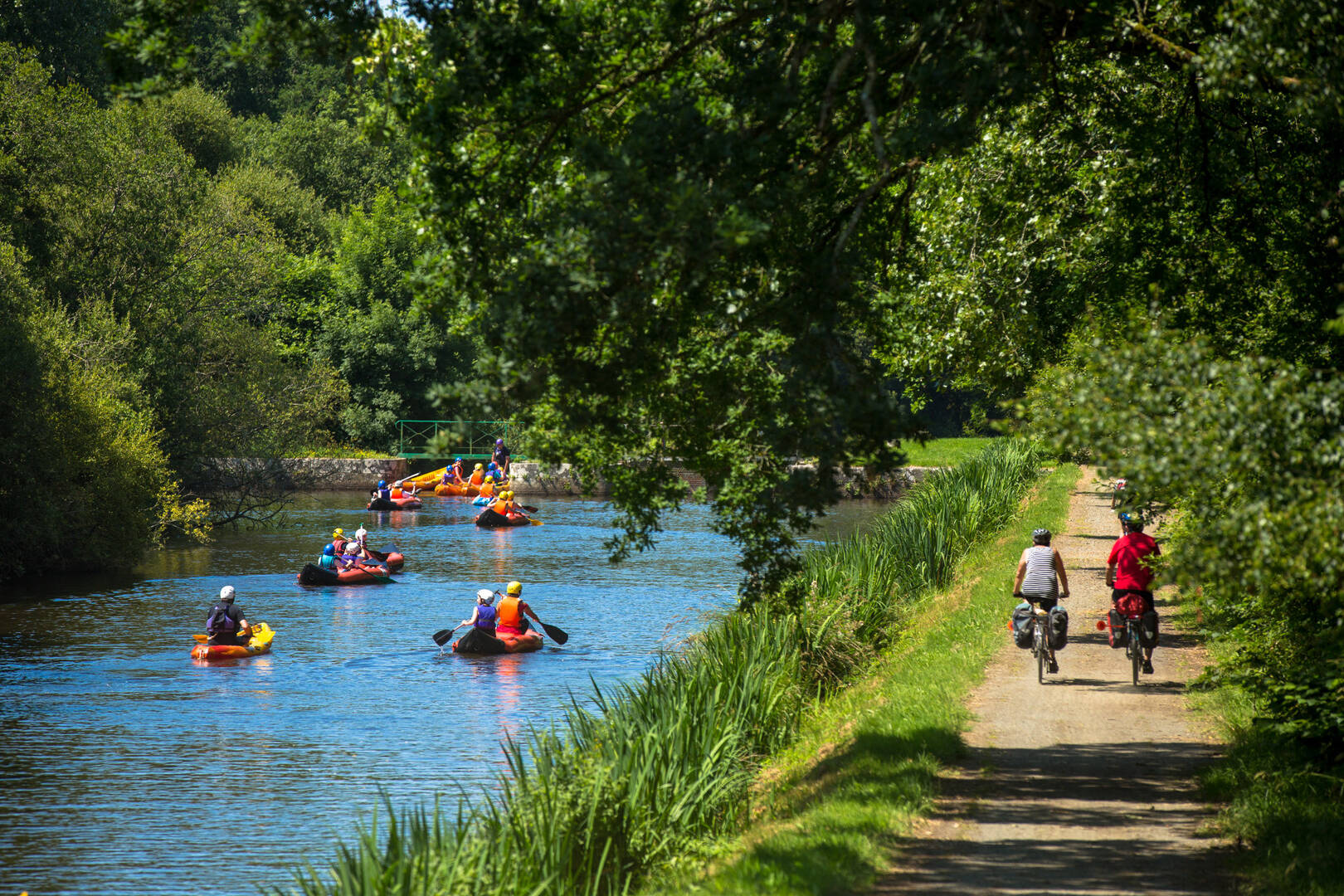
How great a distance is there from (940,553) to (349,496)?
4009 centimetres

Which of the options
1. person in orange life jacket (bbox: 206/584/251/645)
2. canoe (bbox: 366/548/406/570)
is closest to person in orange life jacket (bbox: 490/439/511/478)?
canoe (bbox: 366/548/406/570)

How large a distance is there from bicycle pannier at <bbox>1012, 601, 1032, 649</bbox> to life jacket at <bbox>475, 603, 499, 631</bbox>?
11706 mm

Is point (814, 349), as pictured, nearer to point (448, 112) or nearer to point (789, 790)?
point (448, 112)

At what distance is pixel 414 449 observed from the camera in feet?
204

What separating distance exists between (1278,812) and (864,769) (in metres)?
2.92

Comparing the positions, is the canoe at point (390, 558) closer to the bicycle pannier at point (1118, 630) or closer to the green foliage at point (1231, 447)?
the bicycle pannier at point (1118, 630)

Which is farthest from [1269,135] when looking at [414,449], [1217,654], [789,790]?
[414,449]

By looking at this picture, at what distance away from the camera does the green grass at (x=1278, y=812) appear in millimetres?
6957

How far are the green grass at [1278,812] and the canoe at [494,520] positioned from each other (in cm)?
3377

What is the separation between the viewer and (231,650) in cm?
2134

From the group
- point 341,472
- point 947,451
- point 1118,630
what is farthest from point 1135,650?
point 341,472

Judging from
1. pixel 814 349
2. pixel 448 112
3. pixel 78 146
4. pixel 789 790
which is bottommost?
pixel 789 790

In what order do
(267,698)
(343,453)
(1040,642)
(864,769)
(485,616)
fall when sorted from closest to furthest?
(864,769), (1040,642), (267,698), (485,616), (343,453)

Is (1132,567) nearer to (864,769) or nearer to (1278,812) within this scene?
(864,769)
